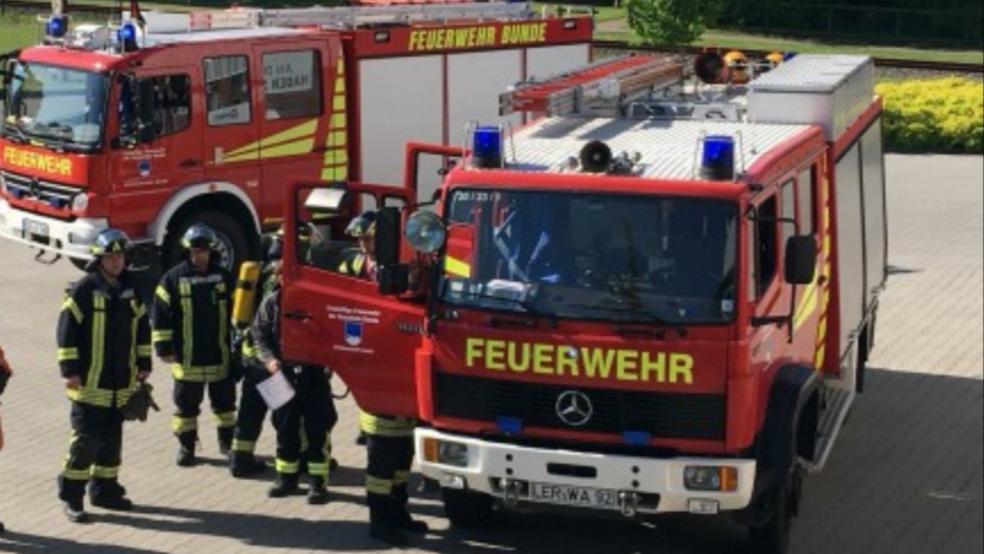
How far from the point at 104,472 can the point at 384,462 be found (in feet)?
5.54

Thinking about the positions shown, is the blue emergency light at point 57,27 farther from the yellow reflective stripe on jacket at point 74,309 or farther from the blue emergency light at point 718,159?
the blue emergency light at point 718,159

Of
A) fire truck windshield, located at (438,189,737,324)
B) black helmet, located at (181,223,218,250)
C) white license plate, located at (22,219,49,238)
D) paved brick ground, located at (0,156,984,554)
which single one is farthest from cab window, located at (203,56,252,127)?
fire truck windshield, located at (438,189,737,324)

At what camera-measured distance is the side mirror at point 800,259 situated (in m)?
10.1

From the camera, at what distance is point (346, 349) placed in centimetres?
1079

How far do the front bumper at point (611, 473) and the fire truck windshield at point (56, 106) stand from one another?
7.99m

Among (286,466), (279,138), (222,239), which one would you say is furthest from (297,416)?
(279,138)

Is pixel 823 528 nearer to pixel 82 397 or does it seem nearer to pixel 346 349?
→ pixel 346 349

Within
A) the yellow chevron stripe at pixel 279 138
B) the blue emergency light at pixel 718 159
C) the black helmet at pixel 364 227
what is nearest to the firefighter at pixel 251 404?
the black helmet at pixel 364 227

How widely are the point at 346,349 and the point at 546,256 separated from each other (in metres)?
1.43

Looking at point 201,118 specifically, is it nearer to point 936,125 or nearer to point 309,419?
point 309,419

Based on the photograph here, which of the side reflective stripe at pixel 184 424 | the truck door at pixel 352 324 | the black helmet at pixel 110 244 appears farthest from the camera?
the side reflective stripe at pixel 184 424

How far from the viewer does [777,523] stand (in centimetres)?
1054

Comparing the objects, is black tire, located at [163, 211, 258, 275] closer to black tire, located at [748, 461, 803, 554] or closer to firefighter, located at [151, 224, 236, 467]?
firefighter, located at [151, 224, 236, 467]

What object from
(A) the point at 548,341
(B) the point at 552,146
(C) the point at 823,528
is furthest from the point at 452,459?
(C) the point at 823,528
